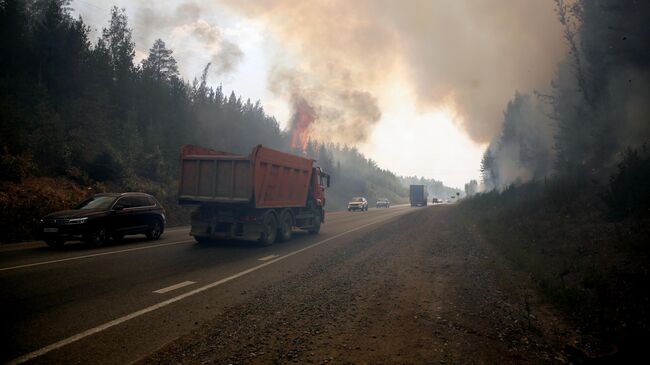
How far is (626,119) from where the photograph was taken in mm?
21484

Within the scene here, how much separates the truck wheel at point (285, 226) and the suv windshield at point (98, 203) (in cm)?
A: 586

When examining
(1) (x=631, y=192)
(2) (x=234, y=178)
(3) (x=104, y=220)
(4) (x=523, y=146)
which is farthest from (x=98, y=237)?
(4) (x=523, y=146)

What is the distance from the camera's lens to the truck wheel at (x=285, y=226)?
12.9 meters

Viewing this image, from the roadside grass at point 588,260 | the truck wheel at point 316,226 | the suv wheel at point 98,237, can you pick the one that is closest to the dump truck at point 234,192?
the suv wheel at point 98,237

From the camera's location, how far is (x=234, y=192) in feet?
37.0

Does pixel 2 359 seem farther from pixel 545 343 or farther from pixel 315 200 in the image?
pixel 315 200

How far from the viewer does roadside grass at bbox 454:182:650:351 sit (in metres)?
4.46

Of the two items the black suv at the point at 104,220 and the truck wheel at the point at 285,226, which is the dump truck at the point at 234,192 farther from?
the black suv at the point at 104,220

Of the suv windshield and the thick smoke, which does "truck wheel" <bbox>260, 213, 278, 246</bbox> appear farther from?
the thick smoke

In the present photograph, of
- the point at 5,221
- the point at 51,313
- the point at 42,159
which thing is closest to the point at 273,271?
the point at 51,313

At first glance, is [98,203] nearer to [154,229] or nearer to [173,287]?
[154,229]

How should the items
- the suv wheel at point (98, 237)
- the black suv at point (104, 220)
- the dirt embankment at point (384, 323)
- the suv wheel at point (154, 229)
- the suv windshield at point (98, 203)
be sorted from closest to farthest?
1. the dirt embankment at point (384, 323)
2. the black suv at point (104, 220)
3. the suv wheel at point (98, 237)
4. the suv windshield at point (98, 203)
5. the suv wheel at point (154, 229)

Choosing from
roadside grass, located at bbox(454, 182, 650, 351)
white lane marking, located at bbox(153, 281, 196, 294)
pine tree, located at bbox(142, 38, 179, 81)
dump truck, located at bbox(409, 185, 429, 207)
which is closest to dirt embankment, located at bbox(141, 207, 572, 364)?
roadside grass, located at bbox(454, 182, 650, 351)

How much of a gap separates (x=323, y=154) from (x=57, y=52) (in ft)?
202
